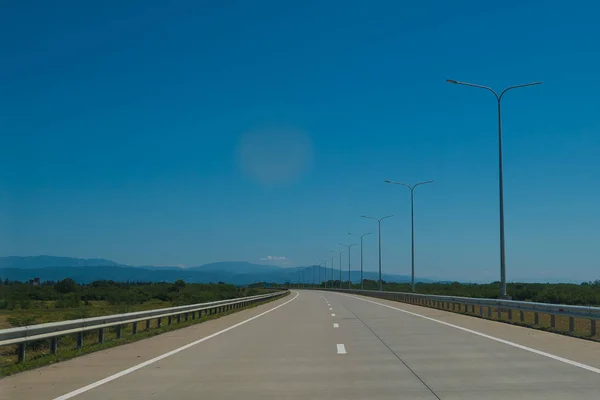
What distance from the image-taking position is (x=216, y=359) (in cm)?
1379

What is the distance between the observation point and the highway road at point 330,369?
377 inches

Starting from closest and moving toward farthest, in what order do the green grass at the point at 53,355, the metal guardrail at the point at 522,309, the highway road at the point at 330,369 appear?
the highway road at the point at 330,369
the green grass at the point at 53,355
the metal guardrail at the point at 522,309

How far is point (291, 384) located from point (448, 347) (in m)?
6.64

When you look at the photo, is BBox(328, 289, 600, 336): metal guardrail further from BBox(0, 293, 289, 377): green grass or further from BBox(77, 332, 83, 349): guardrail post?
BBox(77, 332, 83, 349): guardrail post

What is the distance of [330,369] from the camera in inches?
475

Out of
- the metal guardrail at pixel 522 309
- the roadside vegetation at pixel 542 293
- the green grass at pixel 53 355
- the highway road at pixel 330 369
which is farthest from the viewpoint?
the roadside vegetation at pixel 542 293

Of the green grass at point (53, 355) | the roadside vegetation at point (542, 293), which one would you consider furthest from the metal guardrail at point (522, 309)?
the roadside vegetation at point (542, 293)

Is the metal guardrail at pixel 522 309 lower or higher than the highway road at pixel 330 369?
higher

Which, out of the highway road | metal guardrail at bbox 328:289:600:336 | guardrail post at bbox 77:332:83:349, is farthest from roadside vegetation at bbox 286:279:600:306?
guardrail post at bbox 77:332:83:349

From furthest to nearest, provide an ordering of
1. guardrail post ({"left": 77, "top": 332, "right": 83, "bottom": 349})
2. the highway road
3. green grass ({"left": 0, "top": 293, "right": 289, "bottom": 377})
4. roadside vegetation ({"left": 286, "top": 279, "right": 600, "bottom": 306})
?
roadside vegetation ({"left": 286, "top": 279, "right": 600, "bottom": 306}) < guardrail post ({"left": 77, "top": 332, "right": 83, "bottom": 349}) < green grass ({"left": 0, "top": 293, "right": 289, "bottom": 377}) < the highway road

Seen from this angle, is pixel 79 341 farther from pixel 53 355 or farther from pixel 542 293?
pixel 542 293

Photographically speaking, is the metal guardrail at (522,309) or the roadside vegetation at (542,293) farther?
the roadside vegetation at (542,293)

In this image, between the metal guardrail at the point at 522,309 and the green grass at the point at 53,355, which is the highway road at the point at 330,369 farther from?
the metal guardrail at the point at 522,309

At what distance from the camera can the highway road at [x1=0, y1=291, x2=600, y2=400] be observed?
377 inches
